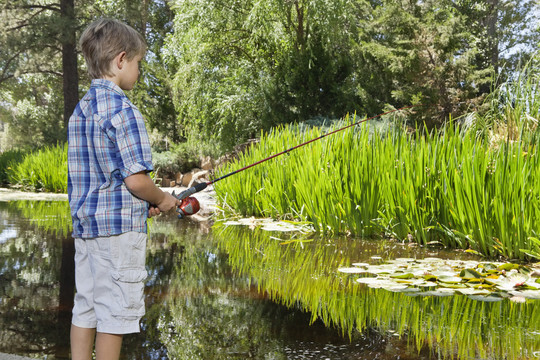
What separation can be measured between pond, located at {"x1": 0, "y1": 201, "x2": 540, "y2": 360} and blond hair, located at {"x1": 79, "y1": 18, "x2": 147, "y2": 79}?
3.74 feet

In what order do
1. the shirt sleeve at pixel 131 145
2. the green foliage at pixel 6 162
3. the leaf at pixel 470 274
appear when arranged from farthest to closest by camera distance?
the green foliage at pixel 6 162 → the leaf at pixel 470 274 → the shirt sleeve at pixel 131 145

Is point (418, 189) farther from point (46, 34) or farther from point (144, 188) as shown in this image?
point (46, 34)

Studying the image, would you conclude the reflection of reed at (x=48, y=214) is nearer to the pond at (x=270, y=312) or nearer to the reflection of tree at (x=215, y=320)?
the pond at (x=270, y=312)

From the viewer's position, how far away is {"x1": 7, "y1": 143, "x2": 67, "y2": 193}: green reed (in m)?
12.5

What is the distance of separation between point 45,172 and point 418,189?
10.4 m

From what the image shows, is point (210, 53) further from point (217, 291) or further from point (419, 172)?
point (217, 291)

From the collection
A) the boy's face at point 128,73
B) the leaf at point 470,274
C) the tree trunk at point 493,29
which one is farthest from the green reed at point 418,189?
the tree trunk at point 493,29

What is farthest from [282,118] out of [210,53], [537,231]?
[537,231]

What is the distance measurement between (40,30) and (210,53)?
295 inches

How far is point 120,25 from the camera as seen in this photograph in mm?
2018

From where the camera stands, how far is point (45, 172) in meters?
12.8

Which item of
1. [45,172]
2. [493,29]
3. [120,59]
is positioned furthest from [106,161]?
[493,29]

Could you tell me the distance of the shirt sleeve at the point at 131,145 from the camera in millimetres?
1888

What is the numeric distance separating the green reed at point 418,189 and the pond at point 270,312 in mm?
309
